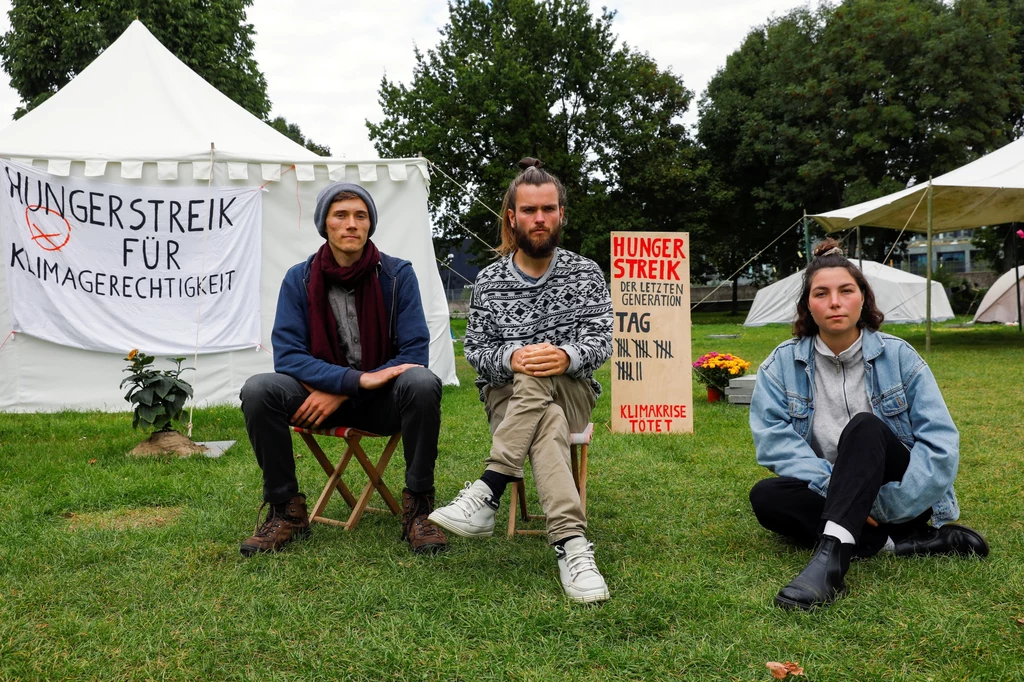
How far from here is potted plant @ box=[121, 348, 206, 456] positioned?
508cm

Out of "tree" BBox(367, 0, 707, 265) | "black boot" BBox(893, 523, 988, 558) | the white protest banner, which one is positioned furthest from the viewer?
"tree" BBox(367, 0, 707, 265)

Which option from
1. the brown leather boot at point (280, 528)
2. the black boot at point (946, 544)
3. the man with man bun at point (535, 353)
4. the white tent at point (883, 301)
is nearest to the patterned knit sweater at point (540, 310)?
the man with man bun at point (535, 353)

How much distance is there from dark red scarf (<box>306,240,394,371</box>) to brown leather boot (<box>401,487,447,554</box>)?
60 cm

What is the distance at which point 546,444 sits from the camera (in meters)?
2.88

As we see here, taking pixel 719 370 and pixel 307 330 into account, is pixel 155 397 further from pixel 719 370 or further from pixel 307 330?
pixel 719 370

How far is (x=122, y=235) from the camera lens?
284 inches

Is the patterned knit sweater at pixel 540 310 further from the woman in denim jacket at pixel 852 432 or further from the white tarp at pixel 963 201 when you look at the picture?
the white tarp at pixel 963 201

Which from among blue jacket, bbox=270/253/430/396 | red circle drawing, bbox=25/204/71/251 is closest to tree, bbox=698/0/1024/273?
red circle drawing, bbox=25/204/71/251

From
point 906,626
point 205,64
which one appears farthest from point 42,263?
point 205,64

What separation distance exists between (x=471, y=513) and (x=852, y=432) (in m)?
1.32

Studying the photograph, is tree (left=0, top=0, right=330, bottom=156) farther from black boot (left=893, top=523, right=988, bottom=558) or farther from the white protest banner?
black boot (left=893, top=523, right=988, bottom=558)

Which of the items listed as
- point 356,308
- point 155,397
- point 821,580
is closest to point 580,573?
point 821,580

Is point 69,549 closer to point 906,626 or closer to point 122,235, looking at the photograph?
point 906,626

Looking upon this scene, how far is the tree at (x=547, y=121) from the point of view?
77.8 ft
